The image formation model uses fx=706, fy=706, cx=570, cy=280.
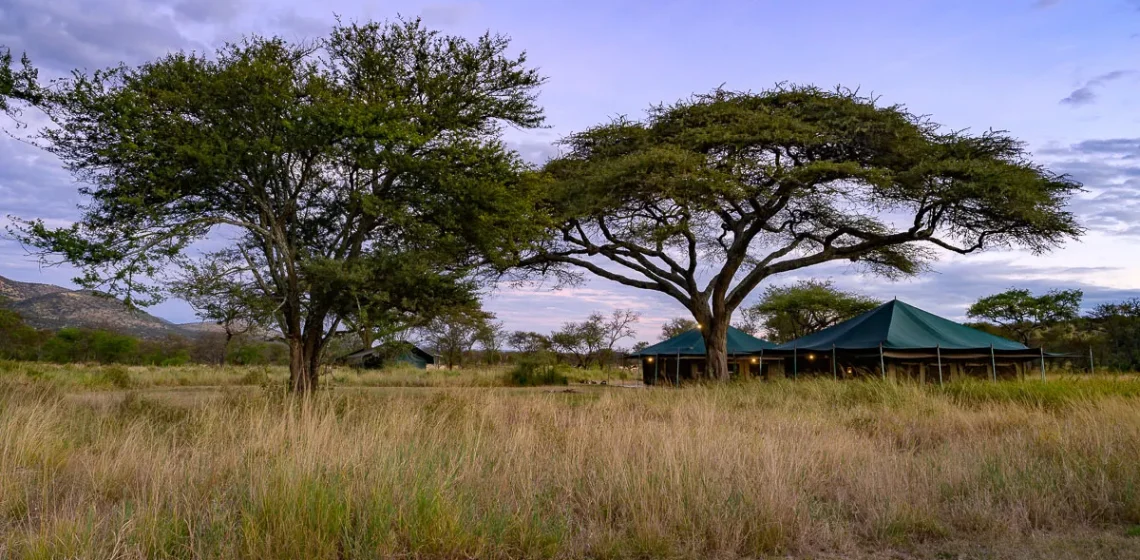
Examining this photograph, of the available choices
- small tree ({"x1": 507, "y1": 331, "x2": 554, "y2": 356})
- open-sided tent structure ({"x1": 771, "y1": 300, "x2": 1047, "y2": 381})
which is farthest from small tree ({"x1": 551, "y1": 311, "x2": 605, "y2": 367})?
open-sided tent structure ({"x1": 771, "y1": 300, "x2": 1047, "y2": 381})

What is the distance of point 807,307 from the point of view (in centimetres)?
4631

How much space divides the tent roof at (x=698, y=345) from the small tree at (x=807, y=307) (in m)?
14.6

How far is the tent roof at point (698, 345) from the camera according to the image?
1171 inches

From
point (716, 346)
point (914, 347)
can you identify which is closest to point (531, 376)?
point (716, 346)

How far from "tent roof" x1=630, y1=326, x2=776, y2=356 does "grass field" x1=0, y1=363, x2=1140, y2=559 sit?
72.9 ft

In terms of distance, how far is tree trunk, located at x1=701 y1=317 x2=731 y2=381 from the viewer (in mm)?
22203

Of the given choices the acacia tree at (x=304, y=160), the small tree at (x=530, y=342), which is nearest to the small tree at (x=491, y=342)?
the small tree at (x=530, y=342)

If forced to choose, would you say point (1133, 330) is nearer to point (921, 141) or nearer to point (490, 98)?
point (921, 141)

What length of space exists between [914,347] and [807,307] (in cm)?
2511

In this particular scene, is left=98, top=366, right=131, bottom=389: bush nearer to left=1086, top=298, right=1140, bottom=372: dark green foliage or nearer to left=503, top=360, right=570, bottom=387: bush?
left=503, top=360, right=570, bottom=387: bush

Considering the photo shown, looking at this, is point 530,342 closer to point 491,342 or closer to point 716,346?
point 491,342

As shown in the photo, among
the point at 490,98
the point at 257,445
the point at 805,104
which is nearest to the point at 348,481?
the point at 257,445

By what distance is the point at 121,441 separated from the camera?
617 centimetres

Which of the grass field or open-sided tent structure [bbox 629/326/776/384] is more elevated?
open-sided tent structure [bbox 629/326/776/384]
